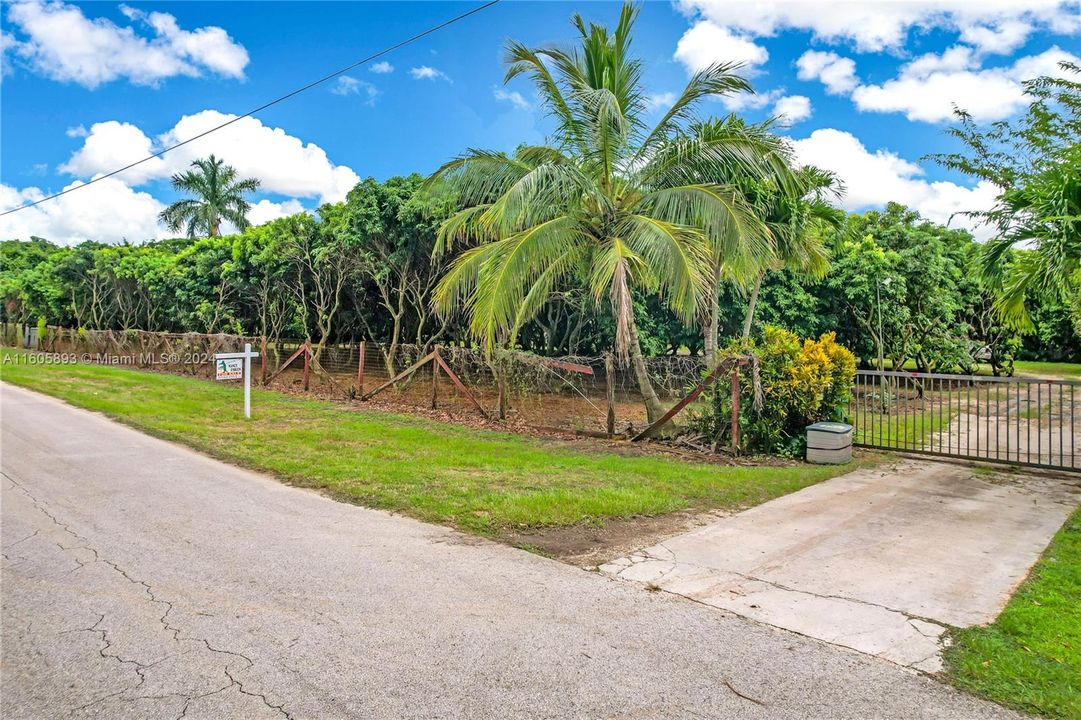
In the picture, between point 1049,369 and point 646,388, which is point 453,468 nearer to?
point 646,388

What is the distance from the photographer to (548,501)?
275 inches

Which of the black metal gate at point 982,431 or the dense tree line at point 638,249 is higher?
the dense tree line at point 638,249

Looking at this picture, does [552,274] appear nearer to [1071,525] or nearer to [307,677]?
[1071,525]

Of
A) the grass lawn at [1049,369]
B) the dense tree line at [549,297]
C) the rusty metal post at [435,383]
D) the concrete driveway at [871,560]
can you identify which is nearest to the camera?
the concrete driveway at [871,560]

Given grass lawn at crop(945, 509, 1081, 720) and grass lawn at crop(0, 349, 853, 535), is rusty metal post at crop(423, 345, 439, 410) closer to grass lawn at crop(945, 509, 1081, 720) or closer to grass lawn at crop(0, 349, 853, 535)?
grass lawn at crop(0, 349, 853, 535)

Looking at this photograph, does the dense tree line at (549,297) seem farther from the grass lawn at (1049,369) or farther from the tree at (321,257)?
the grass lawn at (1049,369)

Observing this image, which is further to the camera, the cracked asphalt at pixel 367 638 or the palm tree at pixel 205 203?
the palm tree at pixel 205 203

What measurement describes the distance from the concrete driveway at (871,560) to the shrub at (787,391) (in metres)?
2.07

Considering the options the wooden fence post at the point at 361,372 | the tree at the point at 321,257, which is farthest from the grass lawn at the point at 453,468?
the tree at the point at 321,257

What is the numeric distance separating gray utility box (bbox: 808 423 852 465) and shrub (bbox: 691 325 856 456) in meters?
0.38

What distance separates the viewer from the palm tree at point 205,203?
38.0m

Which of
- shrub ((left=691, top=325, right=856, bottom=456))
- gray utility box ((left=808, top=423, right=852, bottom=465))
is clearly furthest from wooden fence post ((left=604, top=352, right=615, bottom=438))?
gray utility box ((left=808, top=423, right=852, bottom=465))

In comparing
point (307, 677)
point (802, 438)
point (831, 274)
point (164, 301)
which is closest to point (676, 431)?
point (802, 438)

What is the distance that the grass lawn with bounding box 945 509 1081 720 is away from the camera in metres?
3.32
